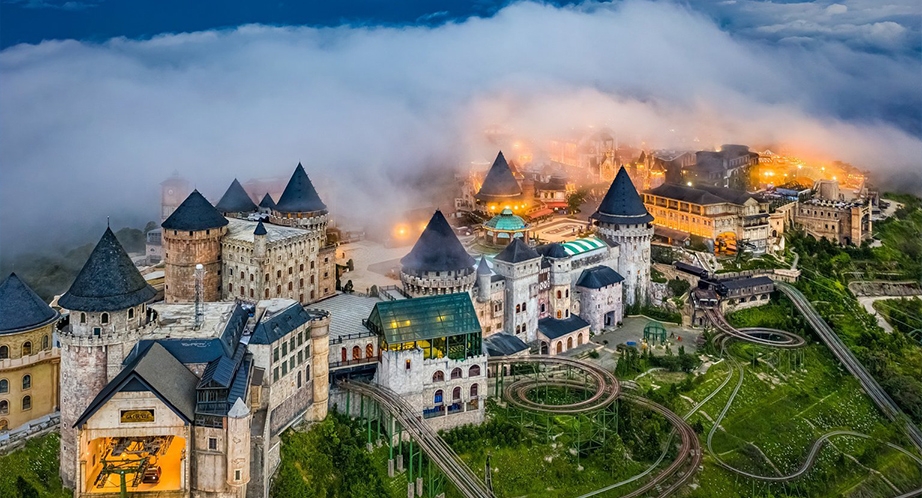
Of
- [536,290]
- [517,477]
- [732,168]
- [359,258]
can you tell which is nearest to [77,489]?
[517,477]

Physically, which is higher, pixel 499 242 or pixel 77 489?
pixel 499 242

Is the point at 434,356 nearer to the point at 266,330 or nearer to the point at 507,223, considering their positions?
the point at 266,330

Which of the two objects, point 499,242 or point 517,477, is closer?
point 517,477

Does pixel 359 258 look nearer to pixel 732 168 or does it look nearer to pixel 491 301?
pixel 491 301

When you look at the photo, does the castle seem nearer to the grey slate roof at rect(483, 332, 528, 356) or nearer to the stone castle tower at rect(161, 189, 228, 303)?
the stone castle tower at rect(161, 189, 228, 303)

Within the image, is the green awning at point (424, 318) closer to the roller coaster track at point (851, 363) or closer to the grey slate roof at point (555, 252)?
the grey slate roof at point (555, 252)

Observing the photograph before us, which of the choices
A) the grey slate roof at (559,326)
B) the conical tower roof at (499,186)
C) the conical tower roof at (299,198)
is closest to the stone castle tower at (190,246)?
the conical tower roof at (299,198)
